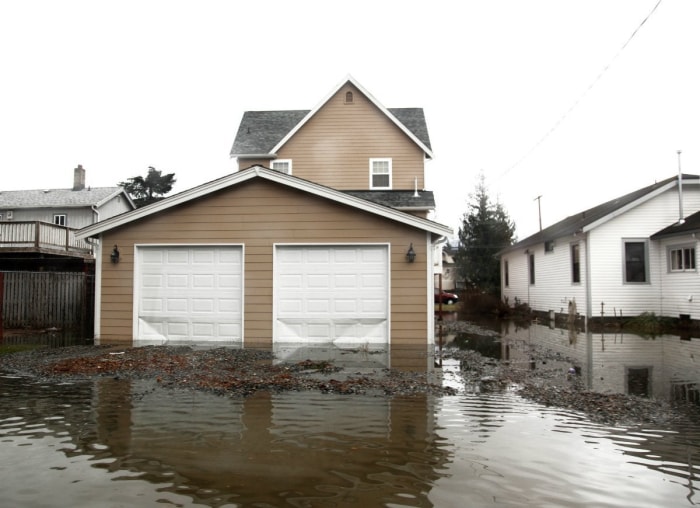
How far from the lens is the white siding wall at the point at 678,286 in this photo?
1641 cm

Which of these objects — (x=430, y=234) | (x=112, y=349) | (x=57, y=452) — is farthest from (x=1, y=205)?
(x=57, y=452)

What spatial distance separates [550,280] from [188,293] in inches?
646

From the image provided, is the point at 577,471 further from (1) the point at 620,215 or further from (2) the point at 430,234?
(1) the point at 620,215

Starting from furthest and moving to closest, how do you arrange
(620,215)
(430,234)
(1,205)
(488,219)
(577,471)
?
(488,219)
(1,205)
(620,215)
(430,234)
(577,471)

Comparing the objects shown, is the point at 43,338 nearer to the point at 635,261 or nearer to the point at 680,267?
the point at 635,261

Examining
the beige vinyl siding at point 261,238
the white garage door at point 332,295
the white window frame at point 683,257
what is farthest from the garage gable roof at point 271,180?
the white window frame at point 683,257

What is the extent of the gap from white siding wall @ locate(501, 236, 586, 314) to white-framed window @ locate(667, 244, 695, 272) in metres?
2.77

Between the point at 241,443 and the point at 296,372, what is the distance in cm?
357

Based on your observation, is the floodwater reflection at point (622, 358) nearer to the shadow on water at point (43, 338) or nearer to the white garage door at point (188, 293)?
the white garage door at point (188, 293)

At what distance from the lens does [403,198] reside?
1852cm

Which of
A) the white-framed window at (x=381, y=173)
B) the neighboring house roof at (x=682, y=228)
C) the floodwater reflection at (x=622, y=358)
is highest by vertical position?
the white-framed window at (x=381, y=173)

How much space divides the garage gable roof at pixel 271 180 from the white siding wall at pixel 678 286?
396 inches

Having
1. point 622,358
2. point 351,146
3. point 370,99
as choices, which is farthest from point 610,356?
point 370,99

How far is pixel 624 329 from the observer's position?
56.1ft
